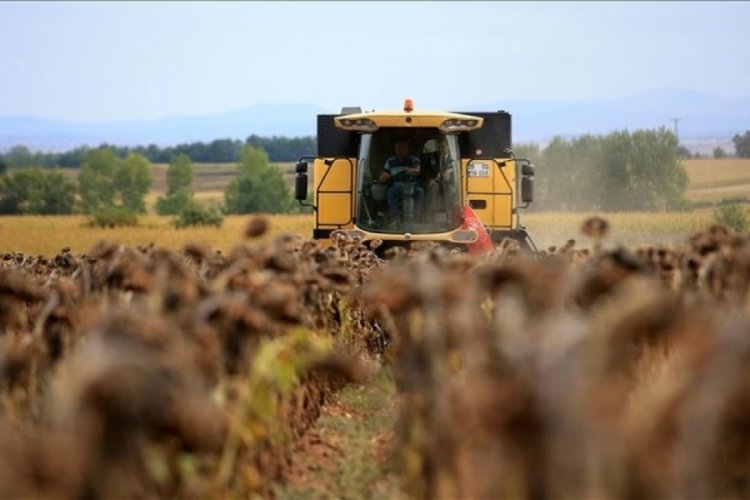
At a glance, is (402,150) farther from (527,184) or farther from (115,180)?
(115,180)

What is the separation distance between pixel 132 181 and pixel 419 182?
93775 millimetres

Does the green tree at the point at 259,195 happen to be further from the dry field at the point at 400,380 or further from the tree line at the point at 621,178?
the dry field at the point at 400,380

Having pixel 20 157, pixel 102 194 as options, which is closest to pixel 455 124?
pixel 102 194

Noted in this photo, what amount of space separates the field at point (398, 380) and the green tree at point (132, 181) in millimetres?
97431

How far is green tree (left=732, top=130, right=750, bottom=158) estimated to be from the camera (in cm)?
10469

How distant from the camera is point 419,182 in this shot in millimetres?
16359

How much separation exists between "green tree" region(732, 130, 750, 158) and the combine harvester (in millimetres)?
90609

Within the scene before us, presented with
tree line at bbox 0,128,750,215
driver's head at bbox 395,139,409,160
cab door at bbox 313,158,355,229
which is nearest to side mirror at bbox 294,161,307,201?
cab door at bbox 313,158,355,229

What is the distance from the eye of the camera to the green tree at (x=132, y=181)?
4208 inches

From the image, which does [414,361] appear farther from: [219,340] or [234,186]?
[234,186]

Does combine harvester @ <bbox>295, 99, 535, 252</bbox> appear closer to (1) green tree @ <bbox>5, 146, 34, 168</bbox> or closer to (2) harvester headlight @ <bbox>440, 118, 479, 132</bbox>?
(2) harvester headlight @ <bbox>440, 118, 479, 132</bbox>

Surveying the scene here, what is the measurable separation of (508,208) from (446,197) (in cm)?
107

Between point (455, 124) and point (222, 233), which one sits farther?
point (222, 233)

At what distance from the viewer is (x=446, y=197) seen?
53.7 ft
